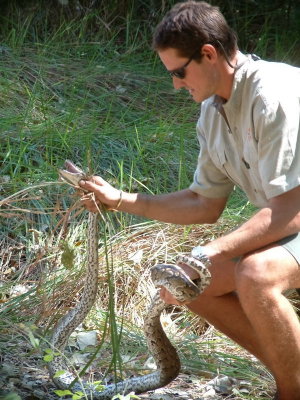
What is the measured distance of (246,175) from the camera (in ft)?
12.4

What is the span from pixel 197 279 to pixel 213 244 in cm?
14

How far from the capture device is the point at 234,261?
384 cm

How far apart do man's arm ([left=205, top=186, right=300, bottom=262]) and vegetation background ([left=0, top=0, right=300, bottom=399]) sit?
0.45 m

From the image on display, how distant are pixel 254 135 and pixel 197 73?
316 millimetres

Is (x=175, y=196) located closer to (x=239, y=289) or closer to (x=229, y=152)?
(x=229, y=152)

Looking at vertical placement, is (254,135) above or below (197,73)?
below

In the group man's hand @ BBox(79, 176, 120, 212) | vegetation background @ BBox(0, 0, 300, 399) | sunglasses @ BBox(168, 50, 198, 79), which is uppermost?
sunglasses @ BBox(168, 50, 198, 79)

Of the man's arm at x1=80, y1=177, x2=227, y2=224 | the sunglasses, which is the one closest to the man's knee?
the man's arm at x1=80, y1=177, x2=227, y2=224

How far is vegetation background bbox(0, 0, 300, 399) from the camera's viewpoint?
4.55 m

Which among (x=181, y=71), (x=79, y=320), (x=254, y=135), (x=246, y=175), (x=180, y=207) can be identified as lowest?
(x=79, y=320)

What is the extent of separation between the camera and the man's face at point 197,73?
11.9 ft

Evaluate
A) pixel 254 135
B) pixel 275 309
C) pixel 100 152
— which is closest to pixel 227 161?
pixel 254 135

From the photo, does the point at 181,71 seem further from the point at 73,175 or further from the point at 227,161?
the point at 73,175

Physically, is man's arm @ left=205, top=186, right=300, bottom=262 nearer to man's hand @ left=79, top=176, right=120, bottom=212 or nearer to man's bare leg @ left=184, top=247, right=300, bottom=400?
man's bare leg @ left=184, top=247, right=300, bottom=400
